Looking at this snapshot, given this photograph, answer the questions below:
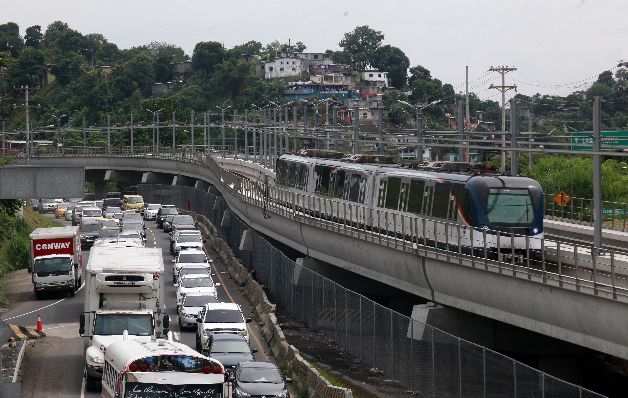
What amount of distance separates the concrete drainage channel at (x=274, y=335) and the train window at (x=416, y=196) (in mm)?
5677

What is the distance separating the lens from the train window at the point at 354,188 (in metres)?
50.6

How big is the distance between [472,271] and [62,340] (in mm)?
14855

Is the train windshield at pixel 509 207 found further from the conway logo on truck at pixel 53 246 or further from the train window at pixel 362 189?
the conway logo on truck at pixel 53 246

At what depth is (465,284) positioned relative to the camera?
34875mm

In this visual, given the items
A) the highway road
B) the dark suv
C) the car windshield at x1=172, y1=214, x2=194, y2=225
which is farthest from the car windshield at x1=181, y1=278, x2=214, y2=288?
the dark suv

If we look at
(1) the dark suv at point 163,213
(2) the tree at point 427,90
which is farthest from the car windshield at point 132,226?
(2) the tree at point 427,90

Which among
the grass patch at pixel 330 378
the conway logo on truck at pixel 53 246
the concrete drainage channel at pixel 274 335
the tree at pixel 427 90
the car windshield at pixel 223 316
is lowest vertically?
the grass patch at pixel 330 378

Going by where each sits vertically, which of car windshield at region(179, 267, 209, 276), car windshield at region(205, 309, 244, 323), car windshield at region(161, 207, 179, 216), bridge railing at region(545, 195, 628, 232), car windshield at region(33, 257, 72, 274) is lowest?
car windshield at region(205, 309, 244, 323)

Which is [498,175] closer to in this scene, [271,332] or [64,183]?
[271,332]

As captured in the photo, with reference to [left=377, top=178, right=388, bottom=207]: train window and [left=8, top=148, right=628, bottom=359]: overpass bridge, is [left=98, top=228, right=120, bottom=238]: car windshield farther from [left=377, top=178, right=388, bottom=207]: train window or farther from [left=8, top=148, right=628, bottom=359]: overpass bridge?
[left=377, top=178, right=388, bottom=207]: train window

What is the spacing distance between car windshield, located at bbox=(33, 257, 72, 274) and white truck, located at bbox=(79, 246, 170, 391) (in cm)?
1505

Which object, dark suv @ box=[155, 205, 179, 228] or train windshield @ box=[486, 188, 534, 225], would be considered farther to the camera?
dark suv @ box=[155, 205, 179, 228]

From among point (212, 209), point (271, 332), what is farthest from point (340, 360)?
point (212, 209)

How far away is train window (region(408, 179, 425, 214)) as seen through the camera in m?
42.2
